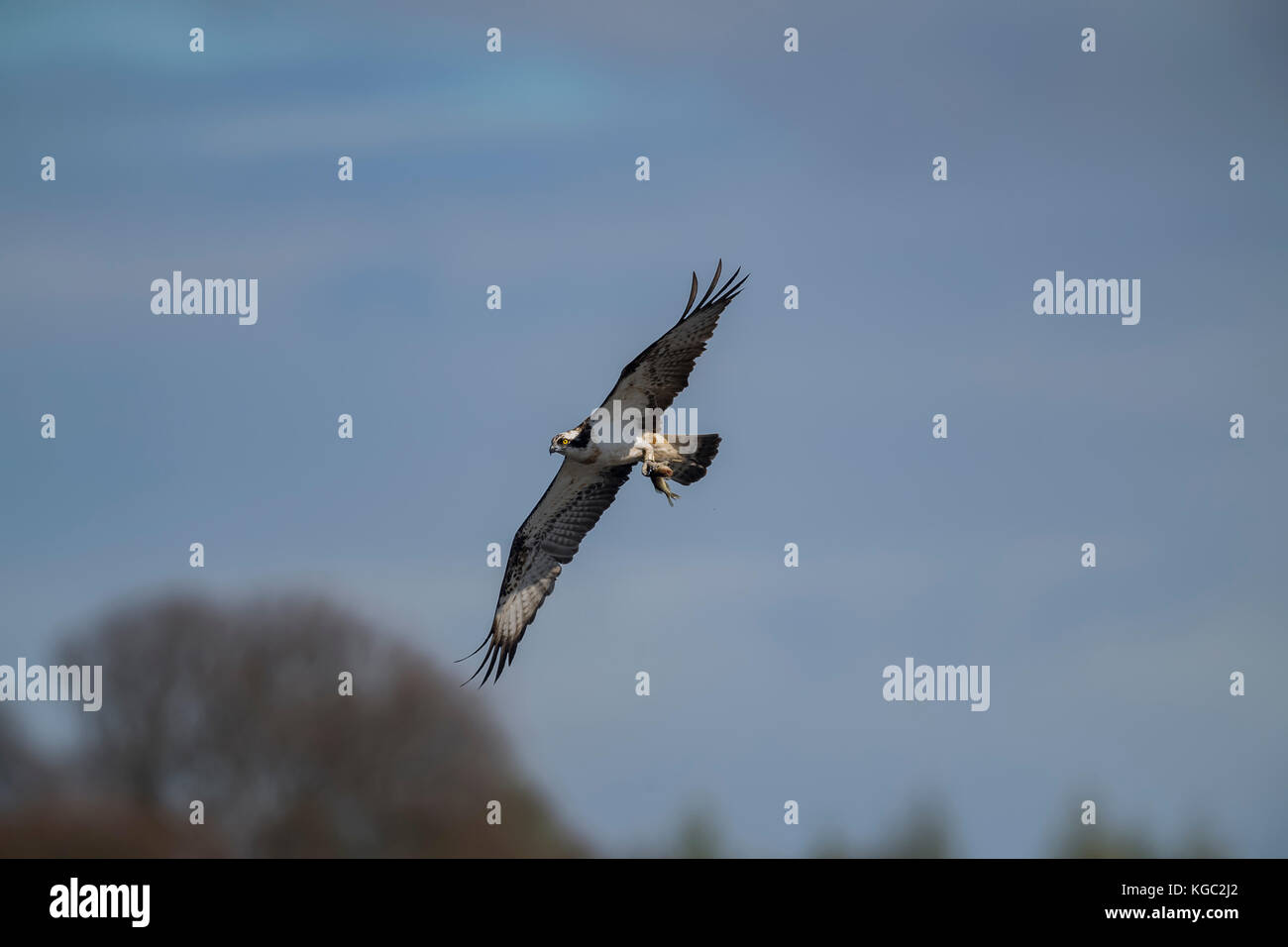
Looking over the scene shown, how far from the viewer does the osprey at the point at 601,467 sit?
16.5 metres

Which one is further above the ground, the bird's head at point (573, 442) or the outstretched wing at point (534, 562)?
the bird's head at point (573, 442)

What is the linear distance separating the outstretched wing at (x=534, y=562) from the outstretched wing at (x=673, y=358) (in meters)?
1.87

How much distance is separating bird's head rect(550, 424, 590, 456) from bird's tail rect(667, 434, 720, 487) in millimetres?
884

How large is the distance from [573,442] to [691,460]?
1211mm

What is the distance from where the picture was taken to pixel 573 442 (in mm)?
17094

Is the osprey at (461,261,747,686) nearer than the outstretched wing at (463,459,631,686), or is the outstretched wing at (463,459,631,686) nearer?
the osprey at (461,261,747,686)

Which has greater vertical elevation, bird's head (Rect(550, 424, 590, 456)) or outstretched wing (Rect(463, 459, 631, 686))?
bird's head (Rect(550, 424, 590, 456))

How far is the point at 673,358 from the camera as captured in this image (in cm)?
1659

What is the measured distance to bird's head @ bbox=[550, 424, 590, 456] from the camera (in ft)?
56.0

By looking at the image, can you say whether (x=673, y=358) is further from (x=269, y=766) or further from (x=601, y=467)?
(x=269, y=766)

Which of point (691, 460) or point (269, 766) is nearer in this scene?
point (691, 460)

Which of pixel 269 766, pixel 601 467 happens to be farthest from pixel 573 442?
pixel 269 766
